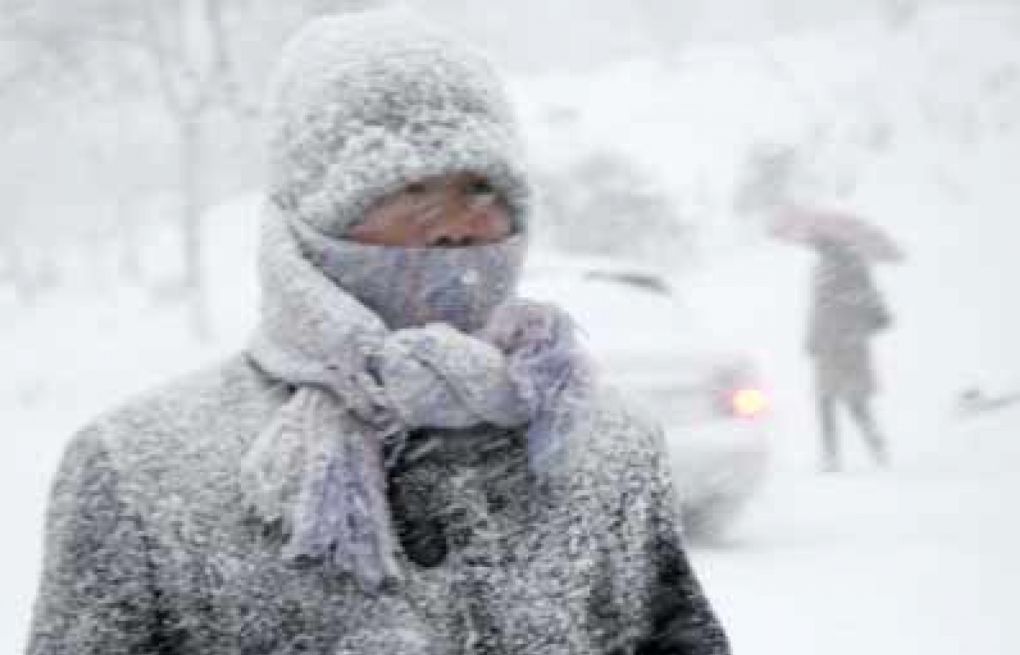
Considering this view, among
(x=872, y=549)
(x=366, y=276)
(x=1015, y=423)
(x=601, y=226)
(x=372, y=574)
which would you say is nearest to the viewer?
(x=372, y=574)

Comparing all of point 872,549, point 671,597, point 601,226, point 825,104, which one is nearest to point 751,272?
point 601,226

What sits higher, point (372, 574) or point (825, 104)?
point (372, 574)

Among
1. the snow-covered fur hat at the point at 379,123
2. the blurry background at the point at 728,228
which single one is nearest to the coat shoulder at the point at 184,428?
the snow-covered fur hat at the point at 379,123

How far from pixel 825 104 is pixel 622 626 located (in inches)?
1254

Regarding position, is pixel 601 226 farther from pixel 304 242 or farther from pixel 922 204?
pixel 304 242

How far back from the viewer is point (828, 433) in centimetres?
1206

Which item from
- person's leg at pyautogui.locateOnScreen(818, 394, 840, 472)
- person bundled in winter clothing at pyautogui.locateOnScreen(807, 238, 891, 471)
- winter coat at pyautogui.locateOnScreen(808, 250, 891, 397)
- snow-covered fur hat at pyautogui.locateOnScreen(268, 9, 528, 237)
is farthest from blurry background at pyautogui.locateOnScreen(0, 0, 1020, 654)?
snow-covered fur hat at pyautogui.locateOnScreen(268, 9, 528, 237)

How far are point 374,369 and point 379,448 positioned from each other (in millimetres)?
86

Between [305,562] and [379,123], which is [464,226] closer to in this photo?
[379,123]

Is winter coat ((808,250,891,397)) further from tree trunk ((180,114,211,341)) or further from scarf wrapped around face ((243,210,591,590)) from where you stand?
tree trunk ((180,114,211,341))

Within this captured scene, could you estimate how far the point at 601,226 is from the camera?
2439 centimetres

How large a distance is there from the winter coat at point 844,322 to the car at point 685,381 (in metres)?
3.44

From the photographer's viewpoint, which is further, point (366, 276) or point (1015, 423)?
point (1015, 423)

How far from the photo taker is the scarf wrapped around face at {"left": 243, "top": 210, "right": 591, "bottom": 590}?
1687mm
